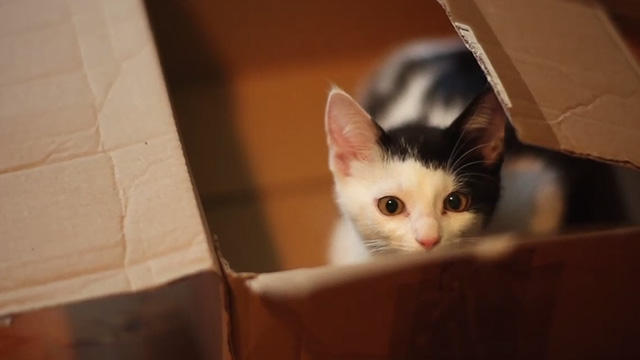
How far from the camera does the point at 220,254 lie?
1.87 ft

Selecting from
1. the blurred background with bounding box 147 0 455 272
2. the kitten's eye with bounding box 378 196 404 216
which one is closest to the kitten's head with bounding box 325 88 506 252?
the kitten's eye with bounding box 378 196 404 216

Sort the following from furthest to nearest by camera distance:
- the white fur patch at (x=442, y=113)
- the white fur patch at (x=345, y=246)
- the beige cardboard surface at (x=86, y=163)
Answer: the white fur patch at (x=442, y=113) → the white fur patch at (x=345, y=246) → the beige cardboard surface at (x=86, y=163)

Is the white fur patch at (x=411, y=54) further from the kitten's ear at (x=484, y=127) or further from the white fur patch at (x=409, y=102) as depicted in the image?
the kitten's ear at (x=484, y=127)

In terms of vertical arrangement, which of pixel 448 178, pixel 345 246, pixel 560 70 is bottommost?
pixel 345 246

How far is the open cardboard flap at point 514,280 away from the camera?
59 centimetres

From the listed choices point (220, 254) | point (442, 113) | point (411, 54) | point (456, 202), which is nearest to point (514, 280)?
point (456, 202)

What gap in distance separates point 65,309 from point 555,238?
42cm

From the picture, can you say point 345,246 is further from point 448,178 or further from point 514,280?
point 514,280

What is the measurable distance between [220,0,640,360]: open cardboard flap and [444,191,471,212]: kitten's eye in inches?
6.1

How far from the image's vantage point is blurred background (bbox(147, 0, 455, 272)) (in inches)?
40.6

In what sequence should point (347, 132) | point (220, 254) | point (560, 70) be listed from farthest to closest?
point (347, 132) < point (560, 70) < point (220, 254)

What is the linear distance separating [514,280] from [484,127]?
209 millimetres

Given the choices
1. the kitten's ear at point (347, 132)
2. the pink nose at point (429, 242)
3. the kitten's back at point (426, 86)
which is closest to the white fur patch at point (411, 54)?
the kitten's back at point (426, 86)

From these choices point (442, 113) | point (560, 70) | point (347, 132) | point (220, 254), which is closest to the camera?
point (220, 254)
